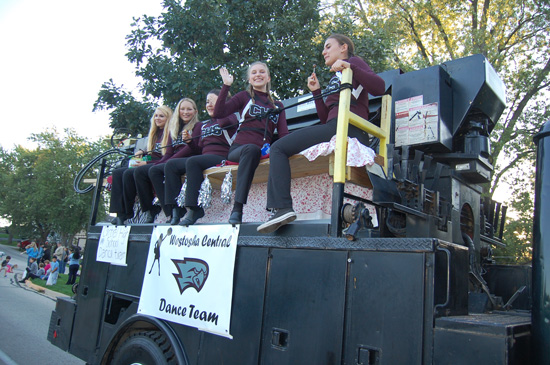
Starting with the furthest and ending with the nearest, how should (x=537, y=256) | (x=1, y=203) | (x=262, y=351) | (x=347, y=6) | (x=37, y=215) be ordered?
1. (x=1, y=203)
2. (x=37, y=215)
3. (x=347, y=6)
4. (x=262, y=351)
5. (x=537, y=256)

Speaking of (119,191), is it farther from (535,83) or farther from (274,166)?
(535,83)

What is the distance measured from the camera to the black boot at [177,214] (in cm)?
394

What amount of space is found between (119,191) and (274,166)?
104 inches

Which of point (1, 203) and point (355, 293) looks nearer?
point (355, 293)

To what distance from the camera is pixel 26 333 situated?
8.42m

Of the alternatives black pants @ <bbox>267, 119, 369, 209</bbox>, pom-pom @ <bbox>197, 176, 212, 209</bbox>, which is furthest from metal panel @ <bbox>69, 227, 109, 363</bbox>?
black pants @ <bbox>267, 119, 369, 209</bbox>

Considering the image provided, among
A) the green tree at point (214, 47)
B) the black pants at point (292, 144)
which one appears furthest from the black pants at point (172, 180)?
the green tree at point (214, 47)

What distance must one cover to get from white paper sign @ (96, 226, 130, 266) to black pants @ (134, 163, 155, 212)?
40 cm

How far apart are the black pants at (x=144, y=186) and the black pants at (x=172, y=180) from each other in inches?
21.3

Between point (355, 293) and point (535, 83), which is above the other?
point (535, 83)

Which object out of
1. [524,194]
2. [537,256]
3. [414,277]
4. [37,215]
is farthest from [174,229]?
[37,215]

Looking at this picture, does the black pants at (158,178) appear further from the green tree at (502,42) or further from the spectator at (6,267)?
the spectator at (6,267)

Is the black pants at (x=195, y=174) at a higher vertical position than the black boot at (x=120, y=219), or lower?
higher

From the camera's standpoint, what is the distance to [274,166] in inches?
123
